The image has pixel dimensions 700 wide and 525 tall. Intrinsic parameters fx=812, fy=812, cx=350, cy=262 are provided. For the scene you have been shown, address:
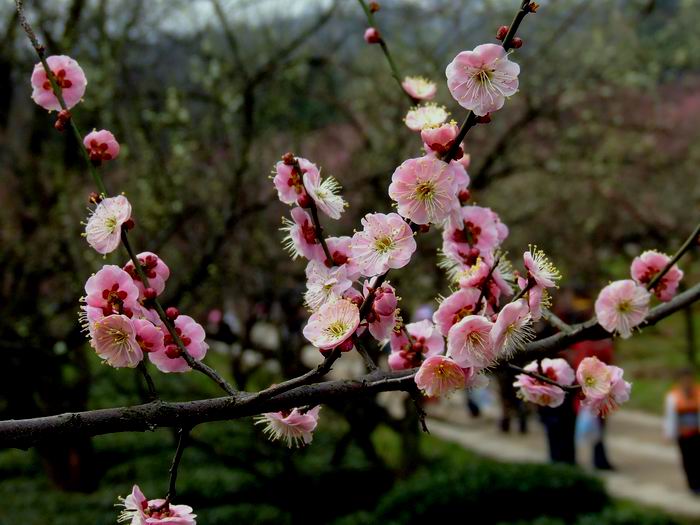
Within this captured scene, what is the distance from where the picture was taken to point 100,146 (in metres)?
1.76

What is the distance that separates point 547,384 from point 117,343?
95cm

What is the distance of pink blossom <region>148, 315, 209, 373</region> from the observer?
1587 millimetres

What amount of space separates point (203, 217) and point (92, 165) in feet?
23.5

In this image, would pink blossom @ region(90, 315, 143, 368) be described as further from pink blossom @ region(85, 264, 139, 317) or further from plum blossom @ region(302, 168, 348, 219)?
plum blossom @ region(302, 168, 348, 219)

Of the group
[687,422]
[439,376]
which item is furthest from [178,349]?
[687,422]

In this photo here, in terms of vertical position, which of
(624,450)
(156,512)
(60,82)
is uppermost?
(60,82)

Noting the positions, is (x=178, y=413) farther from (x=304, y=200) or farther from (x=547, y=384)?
(x=547, y=384)

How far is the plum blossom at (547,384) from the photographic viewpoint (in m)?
1.85

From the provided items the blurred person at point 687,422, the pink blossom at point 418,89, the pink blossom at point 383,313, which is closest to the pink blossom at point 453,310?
the pink blossom at point 383,313

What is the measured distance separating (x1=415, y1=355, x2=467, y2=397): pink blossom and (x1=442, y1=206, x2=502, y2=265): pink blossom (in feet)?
1.51

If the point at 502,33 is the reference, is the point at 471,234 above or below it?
below

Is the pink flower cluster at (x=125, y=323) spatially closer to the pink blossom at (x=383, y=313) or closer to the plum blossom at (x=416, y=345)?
the pink blossom at (x=383, y=313)

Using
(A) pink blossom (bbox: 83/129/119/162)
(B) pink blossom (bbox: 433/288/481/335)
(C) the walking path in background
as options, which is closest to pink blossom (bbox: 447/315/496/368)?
(B) pink blossom (bbox: 433/288/481/335)

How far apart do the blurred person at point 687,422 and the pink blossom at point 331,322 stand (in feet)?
26.3
